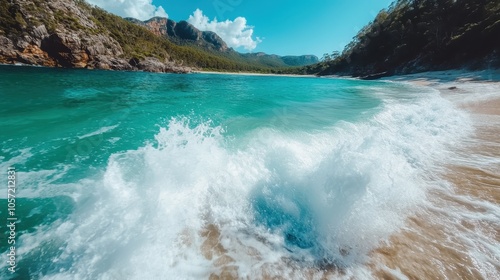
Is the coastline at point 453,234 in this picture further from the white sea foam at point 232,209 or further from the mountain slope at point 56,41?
the mountain slope at point 56,41

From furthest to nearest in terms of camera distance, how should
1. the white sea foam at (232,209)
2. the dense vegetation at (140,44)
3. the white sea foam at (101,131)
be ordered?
1. the dense vegetation at (140,44)
2. the white sea foam at (101,131)
3. the white sea foam at (232,209)

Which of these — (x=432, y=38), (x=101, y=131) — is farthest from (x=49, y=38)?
(x=432, y=38)

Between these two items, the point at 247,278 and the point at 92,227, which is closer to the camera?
the point at 247,278

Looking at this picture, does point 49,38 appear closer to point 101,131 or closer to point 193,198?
point 101,131

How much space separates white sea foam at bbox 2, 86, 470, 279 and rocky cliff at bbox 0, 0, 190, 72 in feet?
219

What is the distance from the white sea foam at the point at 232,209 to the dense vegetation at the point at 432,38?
47.1 metres

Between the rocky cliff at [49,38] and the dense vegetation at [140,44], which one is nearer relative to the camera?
the rocky cliff at [49,38]

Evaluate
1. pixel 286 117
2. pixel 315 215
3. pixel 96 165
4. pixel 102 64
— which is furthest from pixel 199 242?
pixel 102 64

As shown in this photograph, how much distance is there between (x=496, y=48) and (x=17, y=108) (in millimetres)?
60051

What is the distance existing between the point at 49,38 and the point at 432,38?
104 meters

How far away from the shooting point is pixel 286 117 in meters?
12.5

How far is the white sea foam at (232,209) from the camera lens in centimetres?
351

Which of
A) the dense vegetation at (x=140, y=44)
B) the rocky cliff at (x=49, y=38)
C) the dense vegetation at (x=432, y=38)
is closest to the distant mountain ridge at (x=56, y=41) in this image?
the rocky cliff at (x=49, y=38)

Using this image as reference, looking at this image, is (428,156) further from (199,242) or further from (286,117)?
(199,242)
